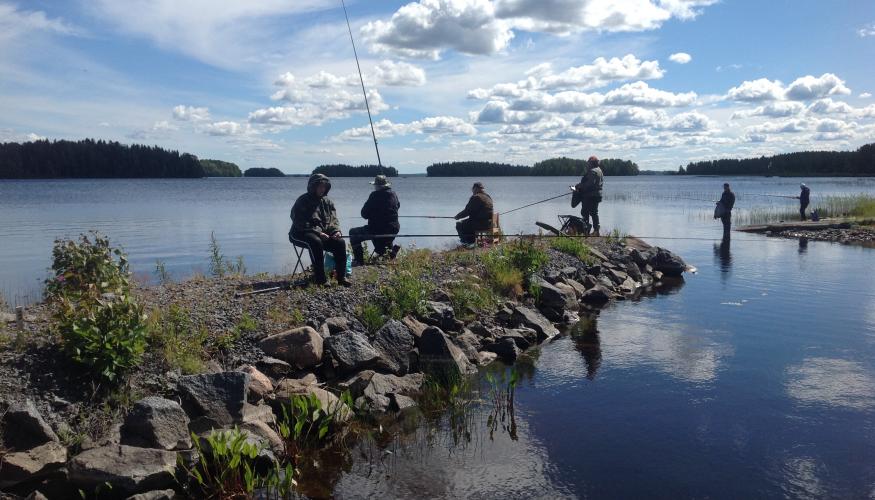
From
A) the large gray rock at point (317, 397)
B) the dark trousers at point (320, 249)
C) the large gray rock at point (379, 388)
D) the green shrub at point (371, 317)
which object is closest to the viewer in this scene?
the large gray rock at point (317, 397)

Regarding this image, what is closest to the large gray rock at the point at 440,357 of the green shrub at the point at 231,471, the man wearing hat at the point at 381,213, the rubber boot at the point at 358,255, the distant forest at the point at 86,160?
the green shrub at the point at 231,471

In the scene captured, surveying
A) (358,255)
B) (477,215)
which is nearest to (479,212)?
(477,215)

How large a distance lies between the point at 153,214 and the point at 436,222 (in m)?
17.4

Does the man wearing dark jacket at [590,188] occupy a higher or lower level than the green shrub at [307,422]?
higher

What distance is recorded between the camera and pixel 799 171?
119375 mm

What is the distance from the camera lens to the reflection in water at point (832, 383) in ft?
28.8

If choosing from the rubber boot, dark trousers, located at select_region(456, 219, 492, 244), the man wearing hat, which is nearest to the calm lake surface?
dark trousers, located at select_region(456, 219, 492, 244)

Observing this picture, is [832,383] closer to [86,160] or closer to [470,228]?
[470,228]

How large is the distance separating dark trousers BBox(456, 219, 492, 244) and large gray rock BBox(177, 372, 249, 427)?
1004cm

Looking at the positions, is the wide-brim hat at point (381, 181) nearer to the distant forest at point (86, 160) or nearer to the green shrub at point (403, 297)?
the green shrub at point (403, 297)

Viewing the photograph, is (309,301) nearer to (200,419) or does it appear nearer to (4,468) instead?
(200,419)

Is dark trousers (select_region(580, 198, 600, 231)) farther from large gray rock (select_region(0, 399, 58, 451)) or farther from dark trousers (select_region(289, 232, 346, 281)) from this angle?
large gray rock (select_region(0, 399, 58, 451))

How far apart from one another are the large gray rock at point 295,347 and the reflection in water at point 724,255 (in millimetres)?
12896

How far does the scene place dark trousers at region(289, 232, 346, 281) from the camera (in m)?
11.0
